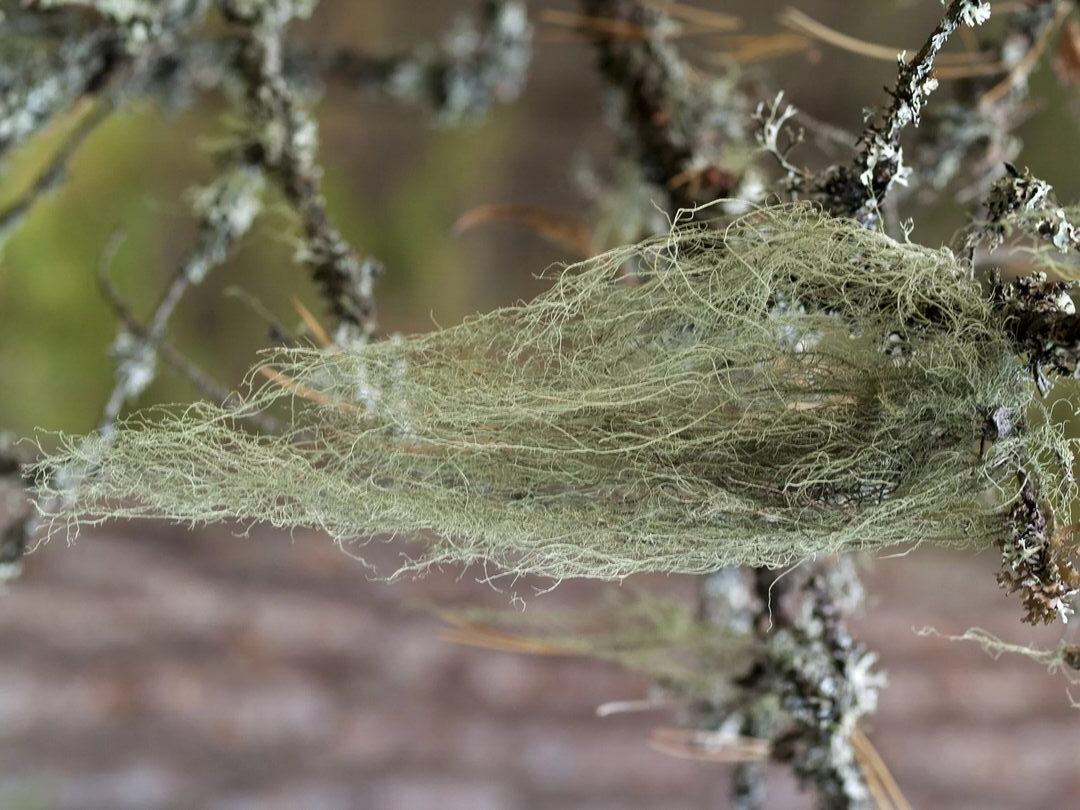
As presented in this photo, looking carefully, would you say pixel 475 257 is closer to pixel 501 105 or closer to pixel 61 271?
pixel 501 105

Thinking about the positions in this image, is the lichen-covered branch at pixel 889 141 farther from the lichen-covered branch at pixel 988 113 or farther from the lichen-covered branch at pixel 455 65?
the lichen-covered branch at pixel 455 65

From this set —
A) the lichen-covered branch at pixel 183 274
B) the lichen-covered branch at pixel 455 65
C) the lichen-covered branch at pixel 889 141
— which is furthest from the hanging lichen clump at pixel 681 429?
the lichen-covered branch at pixel 455 65

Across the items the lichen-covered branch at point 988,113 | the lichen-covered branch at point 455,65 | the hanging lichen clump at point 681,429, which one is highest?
the lichen-covered branch at point 455,65

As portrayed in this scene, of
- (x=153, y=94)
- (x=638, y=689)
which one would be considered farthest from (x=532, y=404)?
(x=638, y=689)

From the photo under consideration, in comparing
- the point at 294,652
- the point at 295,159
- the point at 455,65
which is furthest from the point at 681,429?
the point at 294,652

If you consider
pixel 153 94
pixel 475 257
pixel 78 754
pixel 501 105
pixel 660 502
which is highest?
pixel 501 105

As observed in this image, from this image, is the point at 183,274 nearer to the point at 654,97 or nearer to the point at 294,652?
the point at 654,97
